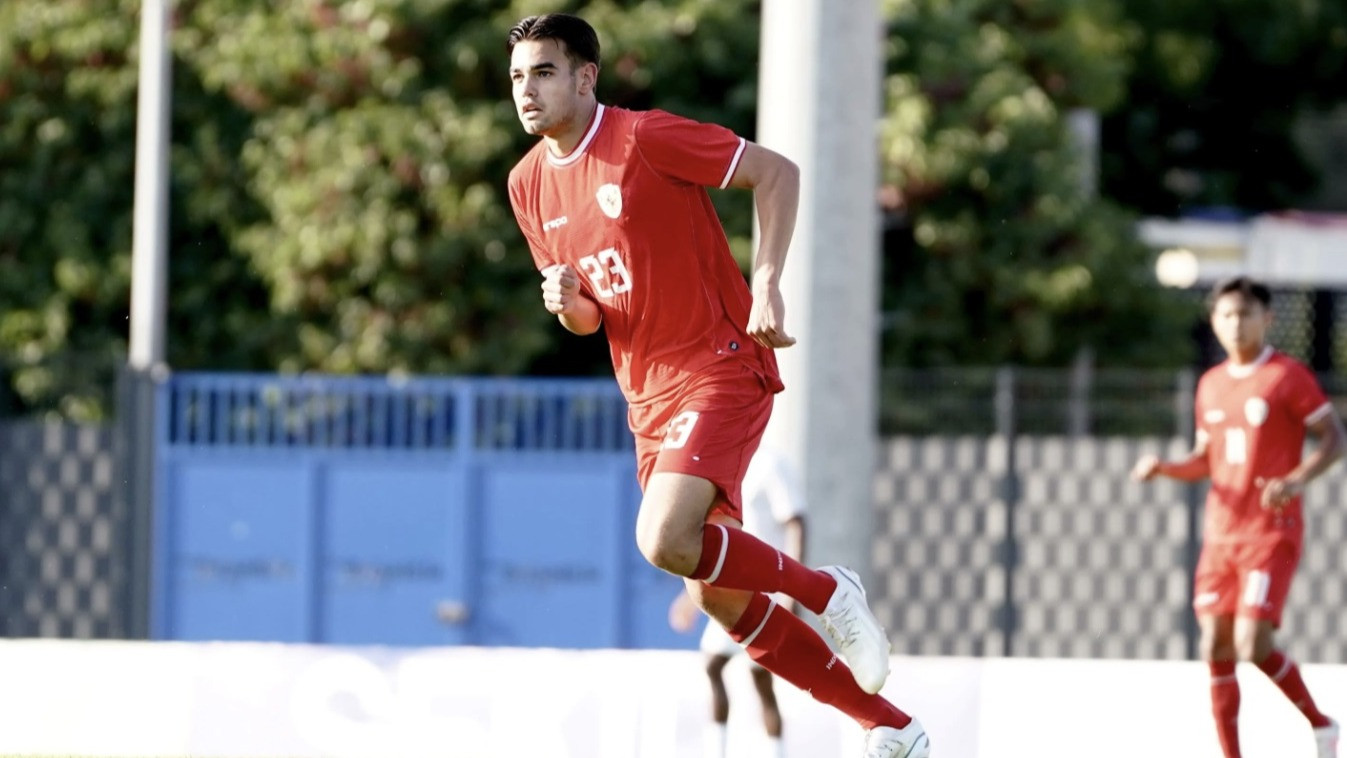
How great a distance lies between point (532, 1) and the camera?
49.5ft

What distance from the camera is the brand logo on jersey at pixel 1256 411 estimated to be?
27.4ft

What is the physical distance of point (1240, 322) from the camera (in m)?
8.30

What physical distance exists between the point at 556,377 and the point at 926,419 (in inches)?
143

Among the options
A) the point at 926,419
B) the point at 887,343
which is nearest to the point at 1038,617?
the point at 926,419

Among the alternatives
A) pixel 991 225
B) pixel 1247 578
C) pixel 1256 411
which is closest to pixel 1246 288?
pixel 1256 411

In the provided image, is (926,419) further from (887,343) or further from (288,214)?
(288,214)

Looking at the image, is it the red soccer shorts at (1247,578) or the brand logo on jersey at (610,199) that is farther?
the red soccer shorts at (1247,578)

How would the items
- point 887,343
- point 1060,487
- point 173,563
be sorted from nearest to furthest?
1. point 1060,487
2. point 173,563
3. point 887,343

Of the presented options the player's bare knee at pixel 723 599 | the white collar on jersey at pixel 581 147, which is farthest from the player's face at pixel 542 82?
the player's bare knee at pixel 723 599

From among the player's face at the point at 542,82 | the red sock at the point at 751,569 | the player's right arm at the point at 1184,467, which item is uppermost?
the player's face at the point at 542,82

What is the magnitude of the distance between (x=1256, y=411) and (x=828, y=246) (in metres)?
1.91

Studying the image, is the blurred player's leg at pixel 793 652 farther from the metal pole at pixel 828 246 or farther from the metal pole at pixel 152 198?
the metal pole at pixel 152 198

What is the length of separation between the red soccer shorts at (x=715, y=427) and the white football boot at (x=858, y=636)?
39 centimetres

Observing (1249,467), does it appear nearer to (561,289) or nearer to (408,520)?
(561,289)
